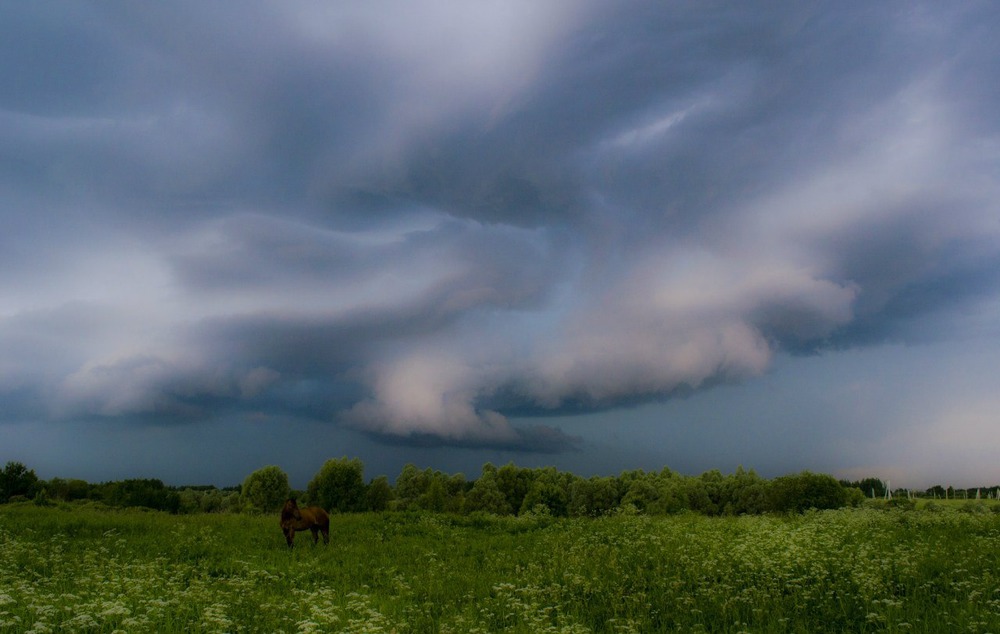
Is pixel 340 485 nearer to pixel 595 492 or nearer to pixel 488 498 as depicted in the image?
pixel 488 498

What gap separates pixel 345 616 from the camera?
38.8 ft

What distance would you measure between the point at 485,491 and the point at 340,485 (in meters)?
25.5

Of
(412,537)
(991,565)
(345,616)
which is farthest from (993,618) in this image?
(412,537)

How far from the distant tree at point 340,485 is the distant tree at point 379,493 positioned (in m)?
3.96

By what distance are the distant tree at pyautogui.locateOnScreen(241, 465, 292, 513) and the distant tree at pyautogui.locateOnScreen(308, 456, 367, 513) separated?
632 centimetres

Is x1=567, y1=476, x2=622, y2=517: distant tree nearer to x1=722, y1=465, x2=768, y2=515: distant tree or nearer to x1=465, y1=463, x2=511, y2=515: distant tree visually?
x1=465, y1=463, x2=511, y2=515: distant tree

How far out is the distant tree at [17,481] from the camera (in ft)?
196

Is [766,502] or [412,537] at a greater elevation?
[412,537]

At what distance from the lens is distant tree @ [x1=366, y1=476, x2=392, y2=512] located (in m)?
82.6

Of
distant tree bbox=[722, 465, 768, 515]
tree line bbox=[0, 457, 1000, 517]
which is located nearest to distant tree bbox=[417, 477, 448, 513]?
tree line bbox=[0, 457, 1000, 517]

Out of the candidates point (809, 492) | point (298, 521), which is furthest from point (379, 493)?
point (298, 521)

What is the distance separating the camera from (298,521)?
877 inches

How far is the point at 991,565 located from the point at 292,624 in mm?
16199

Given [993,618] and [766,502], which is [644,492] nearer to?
[766,502]
